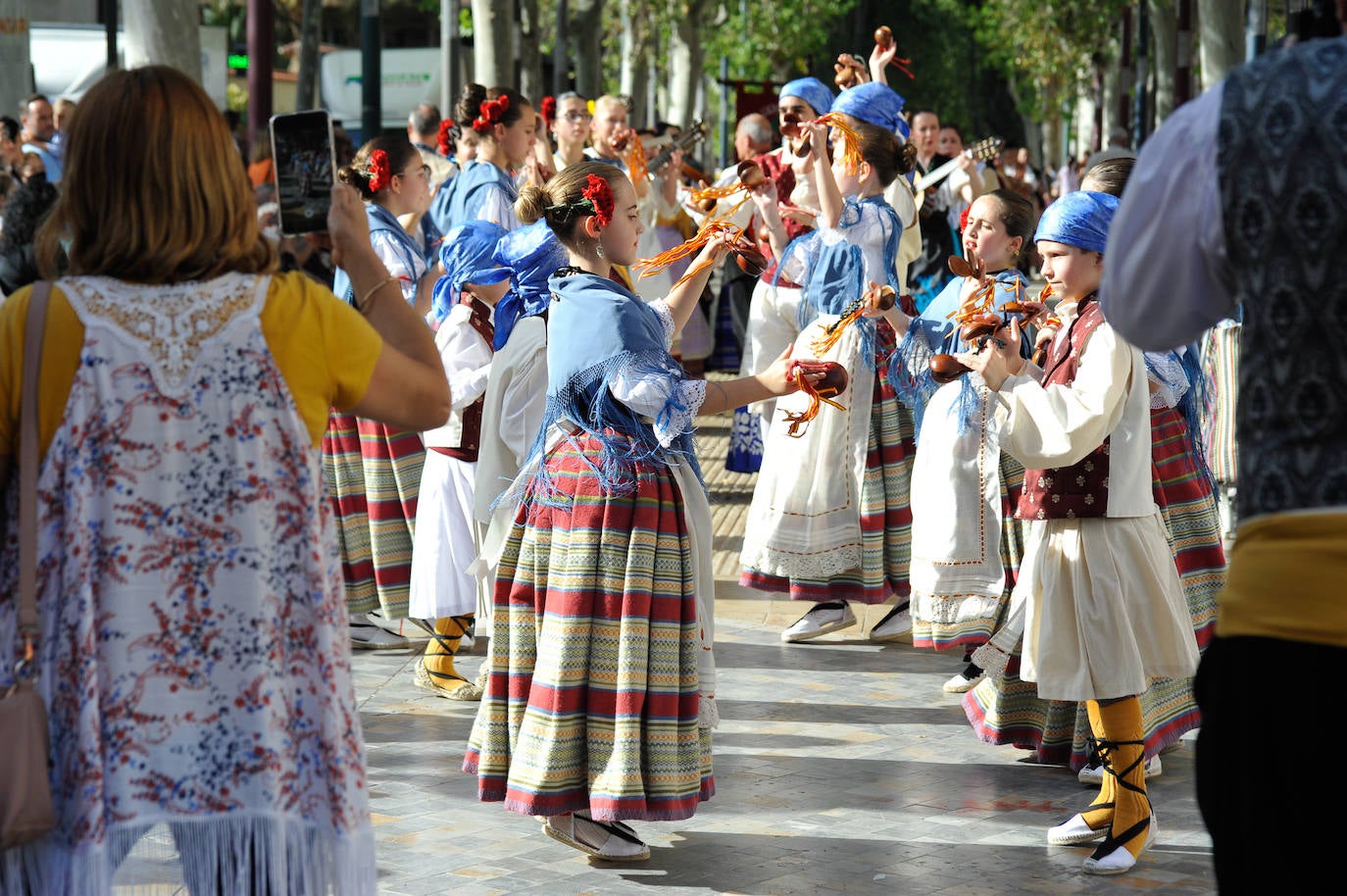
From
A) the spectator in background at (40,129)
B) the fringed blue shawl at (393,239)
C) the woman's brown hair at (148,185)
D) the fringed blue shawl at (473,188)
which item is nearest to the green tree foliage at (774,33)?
the spectator in background at (40,129)

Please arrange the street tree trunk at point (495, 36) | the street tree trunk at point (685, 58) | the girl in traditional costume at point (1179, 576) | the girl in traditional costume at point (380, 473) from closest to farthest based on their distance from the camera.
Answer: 1. the girl in traditional costume at point (1179, 576)
2. the girl in traditional costume at point (380, 473)
3. the street tree trunk at point (495, 36)
4. the street tree trunk at point (685, 58)

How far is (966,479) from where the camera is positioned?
6062 mm

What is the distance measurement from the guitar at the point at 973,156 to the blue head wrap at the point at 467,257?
2754mm

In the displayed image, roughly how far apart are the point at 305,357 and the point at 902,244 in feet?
20.6

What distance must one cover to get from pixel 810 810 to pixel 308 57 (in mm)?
18349

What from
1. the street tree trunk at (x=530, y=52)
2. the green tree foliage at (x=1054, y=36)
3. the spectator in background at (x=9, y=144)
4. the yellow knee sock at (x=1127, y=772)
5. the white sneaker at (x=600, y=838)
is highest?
the green tree foliage at (x=1054, y=36)

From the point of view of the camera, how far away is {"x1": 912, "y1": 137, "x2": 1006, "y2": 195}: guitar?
28.7 ft

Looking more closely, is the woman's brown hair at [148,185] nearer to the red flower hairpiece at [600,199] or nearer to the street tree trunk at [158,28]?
the red flower hairpiece at [600,199]

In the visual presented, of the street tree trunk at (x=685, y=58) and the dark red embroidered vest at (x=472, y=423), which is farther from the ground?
the street tree trunk at (x=685, y=58)

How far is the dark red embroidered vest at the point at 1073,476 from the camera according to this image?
196 inches

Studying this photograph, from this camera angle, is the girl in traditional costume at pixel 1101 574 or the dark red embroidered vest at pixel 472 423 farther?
the dark red embroidered vest at pixel 472 423

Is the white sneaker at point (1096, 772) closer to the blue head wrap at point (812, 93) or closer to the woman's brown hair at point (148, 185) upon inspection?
the woman's brown hair at point (148, 185)

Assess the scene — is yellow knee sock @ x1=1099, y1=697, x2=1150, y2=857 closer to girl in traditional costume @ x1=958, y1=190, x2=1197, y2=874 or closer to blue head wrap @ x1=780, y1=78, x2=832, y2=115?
girl in traditional costume @ x1=958, y1=190, x2=1197, y2=874

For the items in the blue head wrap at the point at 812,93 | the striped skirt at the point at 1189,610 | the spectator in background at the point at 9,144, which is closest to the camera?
the striped skirt at the point at 1189,610
